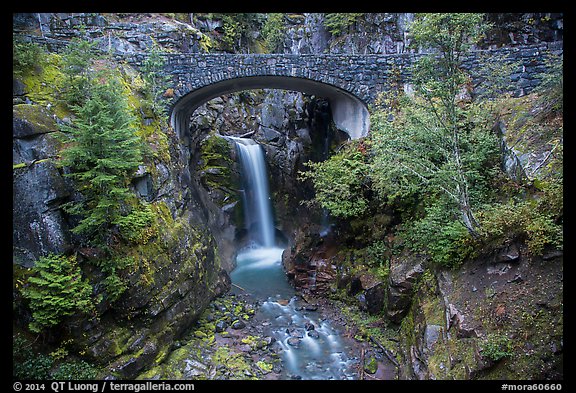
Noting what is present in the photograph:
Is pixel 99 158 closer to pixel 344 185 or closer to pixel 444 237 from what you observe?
pixel 344 185

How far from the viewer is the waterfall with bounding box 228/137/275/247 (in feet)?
57.7

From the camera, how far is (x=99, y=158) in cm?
729

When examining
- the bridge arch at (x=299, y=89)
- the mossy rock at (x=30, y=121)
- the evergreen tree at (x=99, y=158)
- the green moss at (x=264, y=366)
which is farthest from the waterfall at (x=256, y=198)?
the mossy rock at (x=30, y=121)

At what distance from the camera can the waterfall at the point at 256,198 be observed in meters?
17.6

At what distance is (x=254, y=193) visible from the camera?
58.7ft

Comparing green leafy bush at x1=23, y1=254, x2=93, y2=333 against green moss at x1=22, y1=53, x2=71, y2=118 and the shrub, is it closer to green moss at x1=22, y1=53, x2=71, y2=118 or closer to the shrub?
green moss at x1=22, y1=53, x2=71, y2=118

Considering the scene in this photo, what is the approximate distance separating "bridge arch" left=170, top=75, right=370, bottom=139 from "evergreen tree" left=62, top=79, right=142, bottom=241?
5.58 metres

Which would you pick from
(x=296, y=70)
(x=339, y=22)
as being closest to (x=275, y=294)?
(x=296, y=70)

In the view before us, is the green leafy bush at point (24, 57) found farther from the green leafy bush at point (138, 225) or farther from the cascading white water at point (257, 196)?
the cascading white water at point (257, 196)

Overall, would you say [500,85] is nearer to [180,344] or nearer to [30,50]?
[180,344]

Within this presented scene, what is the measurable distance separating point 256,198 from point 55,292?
12012 millimetres

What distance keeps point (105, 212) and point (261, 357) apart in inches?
202

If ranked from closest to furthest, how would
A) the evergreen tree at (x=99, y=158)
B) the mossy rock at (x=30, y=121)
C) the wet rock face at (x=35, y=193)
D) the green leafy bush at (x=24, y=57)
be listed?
1. the wet rock face at (x=35, y=193)
2. the evergreen tree at (x=99, y=158)
3. the mossy rock at (x=30, y=121)
4. the green leafy bush at (x=24, y=57)

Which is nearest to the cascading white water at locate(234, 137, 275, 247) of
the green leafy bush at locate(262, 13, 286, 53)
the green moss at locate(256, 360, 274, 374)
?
the green moss at locate(256, 360, 274, 374)
